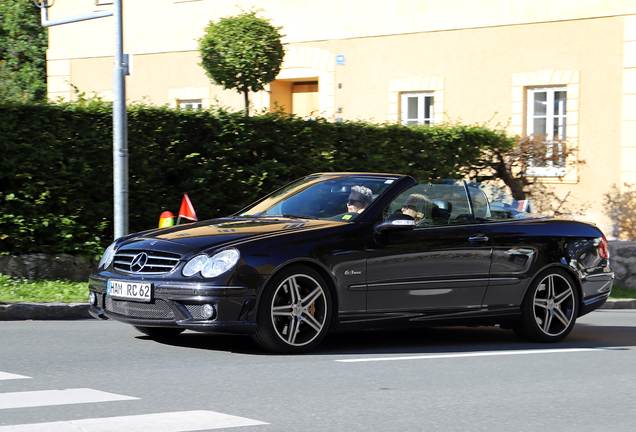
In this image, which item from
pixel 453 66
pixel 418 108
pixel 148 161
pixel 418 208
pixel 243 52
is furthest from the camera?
pixel 418 108

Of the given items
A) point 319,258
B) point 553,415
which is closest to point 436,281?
point 319,258

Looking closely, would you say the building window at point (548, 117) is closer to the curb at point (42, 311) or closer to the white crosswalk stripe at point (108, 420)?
the curb at point (42, 311)

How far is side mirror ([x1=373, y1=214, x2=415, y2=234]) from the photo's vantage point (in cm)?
738

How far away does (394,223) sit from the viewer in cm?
738

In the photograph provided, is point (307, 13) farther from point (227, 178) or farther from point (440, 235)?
point (440, 235)

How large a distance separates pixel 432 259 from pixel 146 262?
7.86ft

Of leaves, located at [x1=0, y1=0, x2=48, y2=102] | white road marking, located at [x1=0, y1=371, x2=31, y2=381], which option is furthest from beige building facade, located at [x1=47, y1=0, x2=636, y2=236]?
white road marking, located at [x1=0, y1=371, x2=31, y2=381]

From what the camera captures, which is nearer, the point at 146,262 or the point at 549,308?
the point at 146,262

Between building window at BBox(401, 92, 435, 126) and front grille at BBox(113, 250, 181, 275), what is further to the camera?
building window at BBox(401, 92, 435, 126)

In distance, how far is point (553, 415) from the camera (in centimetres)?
533

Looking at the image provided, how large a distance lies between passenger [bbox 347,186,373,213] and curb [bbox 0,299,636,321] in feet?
11.3

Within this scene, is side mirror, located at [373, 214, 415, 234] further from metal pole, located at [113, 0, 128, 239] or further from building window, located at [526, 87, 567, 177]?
building window, located at [526, 87, 567, 177]

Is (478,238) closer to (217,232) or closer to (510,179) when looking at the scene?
(217,232)

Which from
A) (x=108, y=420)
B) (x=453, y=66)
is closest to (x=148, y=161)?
(x=108, y=420)
